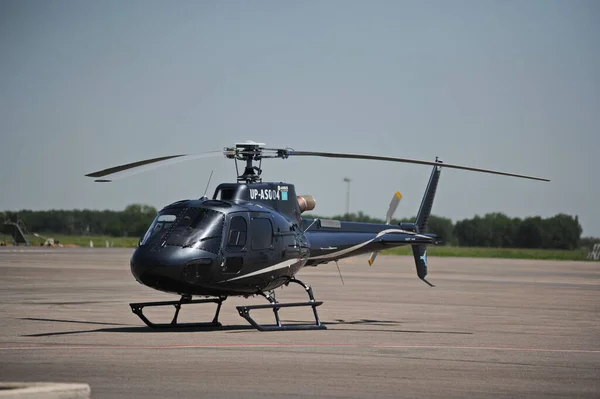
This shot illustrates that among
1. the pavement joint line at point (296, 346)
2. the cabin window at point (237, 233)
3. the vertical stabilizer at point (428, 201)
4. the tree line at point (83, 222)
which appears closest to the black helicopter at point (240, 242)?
the cabin window at point (237, 233)

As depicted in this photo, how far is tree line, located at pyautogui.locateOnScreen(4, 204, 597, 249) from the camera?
128 m

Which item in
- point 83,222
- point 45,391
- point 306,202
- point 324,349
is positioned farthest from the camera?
point 83,222

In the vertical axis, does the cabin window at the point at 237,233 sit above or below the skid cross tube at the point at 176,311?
above

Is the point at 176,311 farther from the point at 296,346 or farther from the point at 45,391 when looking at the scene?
the point at 45,391

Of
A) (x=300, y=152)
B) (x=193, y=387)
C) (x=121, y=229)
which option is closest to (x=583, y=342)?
(x=300, y=152)

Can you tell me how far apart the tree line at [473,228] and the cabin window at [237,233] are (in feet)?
336

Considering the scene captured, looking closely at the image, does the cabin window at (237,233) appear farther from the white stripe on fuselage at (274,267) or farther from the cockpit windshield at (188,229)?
the white stripe on fuselage at (274,267)

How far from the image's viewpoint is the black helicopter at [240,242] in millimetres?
18094

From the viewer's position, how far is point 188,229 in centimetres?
1844

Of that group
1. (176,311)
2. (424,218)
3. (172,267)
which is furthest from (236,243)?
(424,218)

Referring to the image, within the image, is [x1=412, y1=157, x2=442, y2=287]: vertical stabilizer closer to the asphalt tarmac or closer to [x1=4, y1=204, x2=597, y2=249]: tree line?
the asphalt tarmac

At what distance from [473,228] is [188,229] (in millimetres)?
131302

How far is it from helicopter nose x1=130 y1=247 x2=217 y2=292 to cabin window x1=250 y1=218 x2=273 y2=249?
50.3 inches

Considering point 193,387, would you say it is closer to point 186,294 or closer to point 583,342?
point 186,294
